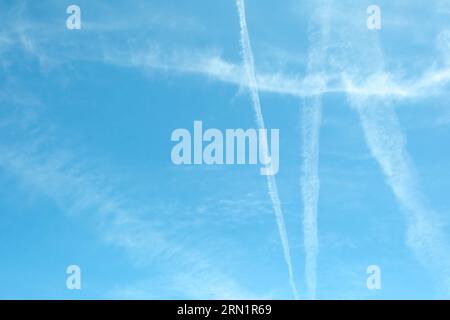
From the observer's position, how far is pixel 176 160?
26312mm

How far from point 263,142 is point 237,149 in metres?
1.75
